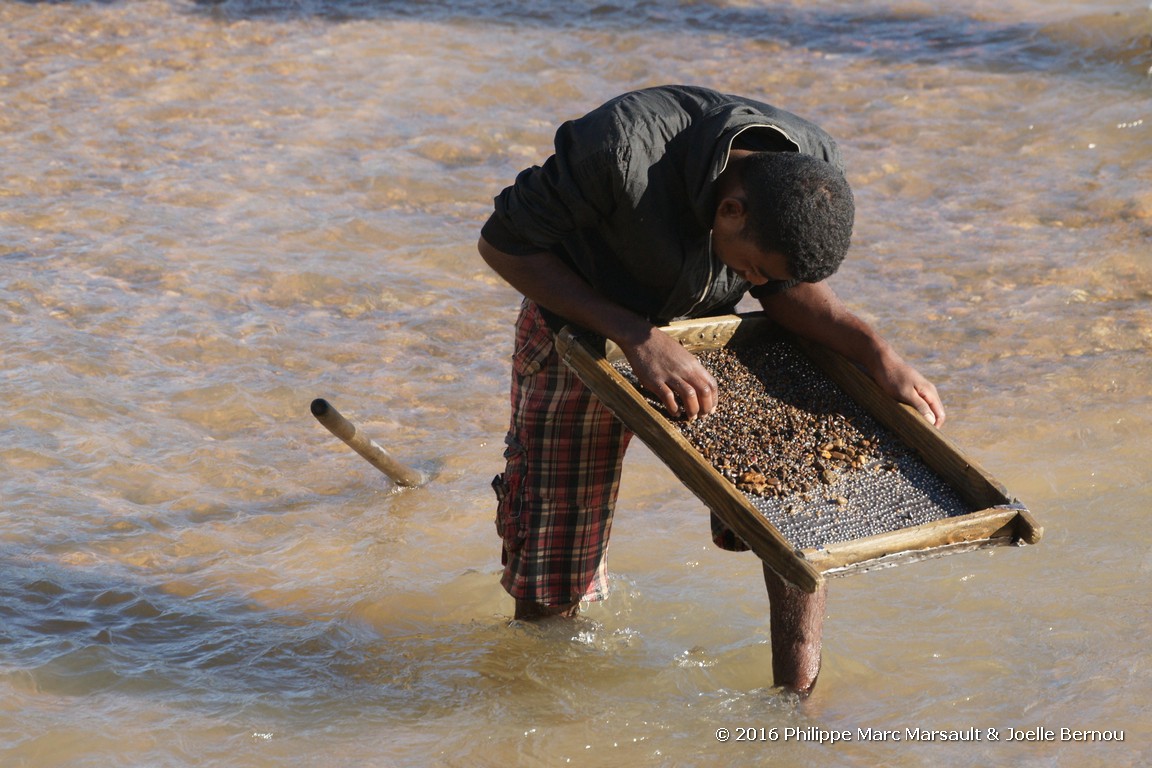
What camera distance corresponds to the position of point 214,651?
144 inches

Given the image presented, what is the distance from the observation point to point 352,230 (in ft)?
22.6

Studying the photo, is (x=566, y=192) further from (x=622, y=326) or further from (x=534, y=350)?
(x=534, y=350)

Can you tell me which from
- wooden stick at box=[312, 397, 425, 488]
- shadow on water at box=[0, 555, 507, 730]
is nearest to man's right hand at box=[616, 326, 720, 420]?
shadow on water at box=[0, 555, 507, 730]

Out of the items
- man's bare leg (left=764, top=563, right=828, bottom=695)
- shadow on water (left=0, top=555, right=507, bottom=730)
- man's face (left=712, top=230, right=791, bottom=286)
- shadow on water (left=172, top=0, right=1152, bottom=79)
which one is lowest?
shadow on water (left=0, top=555, right=507, bottom=730)

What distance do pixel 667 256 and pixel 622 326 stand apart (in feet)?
0.62

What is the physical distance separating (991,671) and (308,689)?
1839 millimetres

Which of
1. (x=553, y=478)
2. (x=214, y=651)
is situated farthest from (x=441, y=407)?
(x=553, y=478)

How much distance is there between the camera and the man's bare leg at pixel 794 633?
3.00 m

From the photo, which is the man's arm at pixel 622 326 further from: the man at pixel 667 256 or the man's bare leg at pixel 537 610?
the man's bare leg at pixel 537 610

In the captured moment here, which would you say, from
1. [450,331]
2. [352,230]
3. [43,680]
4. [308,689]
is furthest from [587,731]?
[352,230]

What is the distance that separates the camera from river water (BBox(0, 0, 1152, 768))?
3303mm

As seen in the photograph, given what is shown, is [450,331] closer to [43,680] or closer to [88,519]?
[88,519]

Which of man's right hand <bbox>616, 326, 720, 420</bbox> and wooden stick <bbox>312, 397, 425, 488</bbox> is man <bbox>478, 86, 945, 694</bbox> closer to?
man's right hand <bbox>616, 326, 720, 420</bbox>

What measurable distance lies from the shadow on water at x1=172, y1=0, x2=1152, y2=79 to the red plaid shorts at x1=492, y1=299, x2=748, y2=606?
7.25 metres
